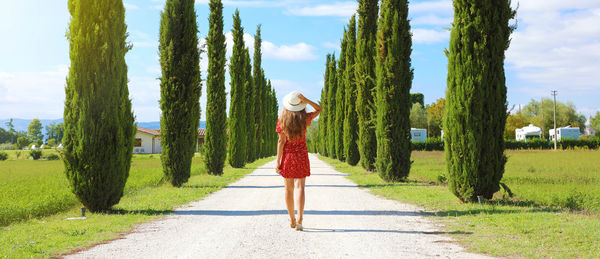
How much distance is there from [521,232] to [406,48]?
9.02 meters

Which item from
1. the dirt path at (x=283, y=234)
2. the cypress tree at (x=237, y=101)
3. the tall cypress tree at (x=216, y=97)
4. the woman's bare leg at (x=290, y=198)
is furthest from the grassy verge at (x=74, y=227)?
the cypress tree at (x=237, y=101)

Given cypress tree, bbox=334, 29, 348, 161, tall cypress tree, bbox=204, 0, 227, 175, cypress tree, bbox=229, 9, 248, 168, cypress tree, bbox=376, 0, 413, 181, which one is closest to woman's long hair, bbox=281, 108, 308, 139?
cypress tree, bbox=376, 0, 413, 181

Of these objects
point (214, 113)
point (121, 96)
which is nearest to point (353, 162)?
point (214, 113)

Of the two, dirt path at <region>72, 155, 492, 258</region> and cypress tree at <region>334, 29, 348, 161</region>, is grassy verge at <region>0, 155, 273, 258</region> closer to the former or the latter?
dirt path at <region>72, 155, 492, 258</region>

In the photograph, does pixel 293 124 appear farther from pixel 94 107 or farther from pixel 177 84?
pixel 177 84

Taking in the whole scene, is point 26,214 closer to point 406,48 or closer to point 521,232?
point 521,232

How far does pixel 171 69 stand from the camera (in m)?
13.3

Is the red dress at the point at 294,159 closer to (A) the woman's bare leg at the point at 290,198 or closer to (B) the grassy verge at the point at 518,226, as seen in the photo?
(A) the woman's bare leg at the point at 290,198

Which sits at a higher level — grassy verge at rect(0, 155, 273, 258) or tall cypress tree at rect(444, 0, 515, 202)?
tall cypress tree at rect(444, 0, 515, 202)

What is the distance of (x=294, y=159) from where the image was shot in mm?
6316

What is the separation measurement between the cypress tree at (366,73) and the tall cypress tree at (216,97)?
6.33 m

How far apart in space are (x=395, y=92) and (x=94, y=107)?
936 cm

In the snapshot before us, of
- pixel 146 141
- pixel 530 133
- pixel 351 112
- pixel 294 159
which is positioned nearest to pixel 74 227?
pixel 294 159

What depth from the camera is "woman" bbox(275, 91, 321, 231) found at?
6.27 meters
